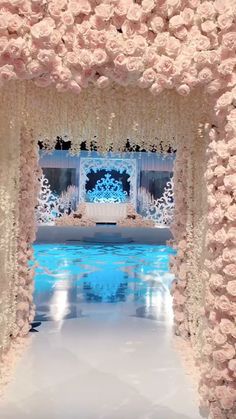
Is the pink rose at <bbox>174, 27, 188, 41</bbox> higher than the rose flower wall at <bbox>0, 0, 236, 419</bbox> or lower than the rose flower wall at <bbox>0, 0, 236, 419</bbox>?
higher

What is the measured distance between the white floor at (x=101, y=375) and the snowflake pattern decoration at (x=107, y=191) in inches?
512

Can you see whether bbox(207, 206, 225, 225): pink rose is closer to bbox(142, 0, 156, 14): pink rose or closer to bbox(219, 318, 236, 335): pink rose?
bbox(219, 318, 236, 335): pink rose

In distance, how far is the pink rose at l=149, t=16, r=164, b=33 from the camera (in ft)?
9.00

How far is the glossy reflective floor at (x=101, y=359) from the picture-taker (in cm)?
308

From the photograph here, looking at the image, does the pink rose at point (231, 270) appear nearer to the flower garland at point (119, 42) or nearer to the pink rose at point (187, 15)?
the flower garland at point (119, 42)

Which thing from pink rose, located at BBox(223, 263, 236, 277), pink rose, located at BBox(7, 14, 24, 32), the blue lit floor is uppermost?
pink rose, located at BBox(7, 14, 24, 32)

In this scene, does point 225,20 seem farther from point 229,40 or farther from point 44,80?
point 44,80

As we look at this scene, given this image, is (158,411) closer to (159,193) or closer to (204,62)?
(204,62)

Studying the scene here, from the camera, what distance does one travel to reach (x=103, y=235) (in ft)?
49.0

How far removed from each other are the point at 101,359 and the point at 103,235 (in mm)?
10971

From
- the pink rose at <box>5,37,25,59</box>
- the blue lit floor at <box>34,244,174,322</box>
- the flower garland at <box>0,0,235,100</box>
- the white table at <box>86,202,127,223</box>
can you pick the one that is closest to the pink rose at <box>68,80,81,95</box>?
the flower garland at <box>0,0,235,100</box>

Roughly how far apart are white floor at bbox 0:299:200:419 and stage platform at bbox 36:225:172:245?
31.7 ft

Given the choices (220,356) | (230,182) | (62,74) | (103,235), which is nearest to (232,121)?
(230,182)

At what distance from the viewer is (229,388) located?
9.10ft
